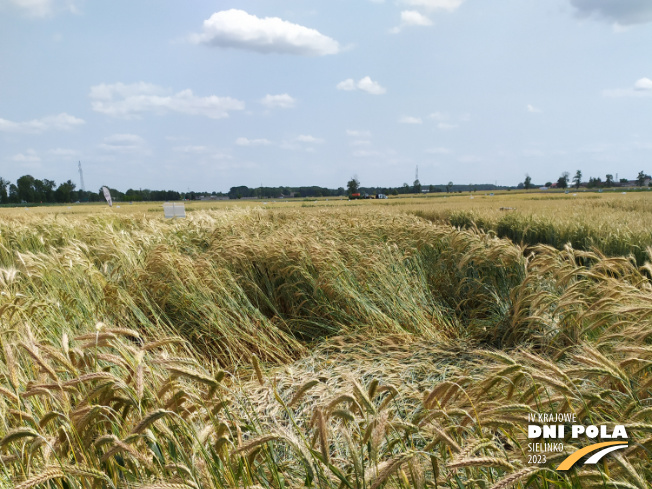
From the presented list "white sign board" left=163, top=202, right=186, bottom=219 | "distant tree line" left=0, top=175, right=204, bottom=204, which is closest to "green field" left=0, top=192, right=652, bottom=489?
"white sign board" left=163, top=202, right=186, bottom=219

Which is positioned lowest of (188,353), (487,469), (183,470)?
(188,353)

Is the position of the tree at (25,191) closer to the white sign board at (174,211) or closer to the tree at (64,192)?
the tree at (64,192)

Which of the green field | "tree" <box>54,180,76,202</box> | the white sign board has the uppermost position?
"tree" <box>54,180,76,202</box>

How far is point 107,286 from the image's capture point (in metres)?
3.90

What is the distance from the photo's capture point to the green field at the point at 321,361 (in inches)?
48.9

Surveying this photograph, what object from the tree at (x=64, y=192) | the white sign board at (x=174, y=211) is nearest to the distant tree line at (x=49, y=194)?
the tree at (x=64, y=192)

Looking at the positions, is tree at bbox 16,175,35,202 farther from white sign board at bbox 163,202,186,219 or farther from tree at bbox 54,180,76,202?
white sign board at bbox 163,202,186,219

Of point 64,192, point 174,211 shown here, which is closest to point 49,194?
point 64,192

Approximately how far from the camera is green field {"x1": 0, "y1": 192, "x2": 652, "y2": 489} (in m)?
1.24

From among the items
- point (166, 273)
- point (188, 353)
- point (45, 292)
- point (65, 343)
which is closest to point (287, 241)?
point (166, 273)

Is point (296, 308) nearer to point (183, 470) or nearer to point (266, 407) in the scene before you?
point (266, 407)

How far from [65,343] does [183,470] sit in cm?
75

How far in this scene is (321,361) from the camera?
322 centimetres

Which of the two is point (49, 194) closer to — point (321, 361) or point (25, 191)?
point (25, 191)
